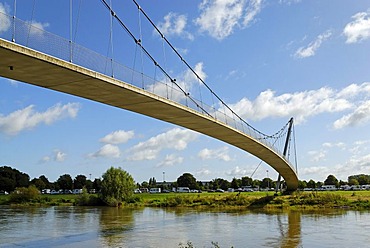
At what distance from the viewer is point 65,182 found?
343ft

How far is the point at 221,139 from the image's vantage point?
99.2 feet

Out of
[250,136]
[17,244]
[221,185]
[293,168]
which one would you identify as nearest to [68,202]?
[293,168]

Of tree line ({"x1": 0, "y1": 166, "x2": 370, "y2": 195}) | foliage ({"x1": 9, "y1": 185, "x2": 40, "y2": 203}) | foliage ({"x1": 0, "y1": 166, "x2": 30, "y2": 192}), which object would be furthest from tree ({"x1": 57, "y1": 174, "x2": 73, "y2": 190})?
foliage ({"x1": 9, "y1": 185, "x2": 40, "y2": 203})

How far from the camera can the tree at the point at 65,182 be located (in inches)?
4124

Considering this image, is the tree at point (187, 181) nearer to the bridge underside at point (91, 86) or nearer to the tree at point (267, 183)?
the tree at point (267, 183)

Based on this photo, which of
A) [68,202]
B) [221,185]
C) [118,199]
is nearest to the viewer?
[118,199]

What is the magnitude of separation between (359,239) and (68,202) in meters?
43.0

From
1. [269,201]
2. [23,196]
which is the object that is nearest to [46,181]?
[23,196]

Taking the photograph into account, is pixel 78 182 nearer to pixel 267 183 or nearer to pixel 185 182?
pixel 185 182

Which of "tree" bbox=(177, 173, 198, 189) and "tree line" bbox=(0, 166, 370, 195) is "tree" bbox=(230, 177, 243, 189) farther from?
"tree" bbox=(177, 173, 198, 189)

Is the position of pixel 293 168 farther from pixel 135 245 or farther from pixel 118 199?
pixel 135 245

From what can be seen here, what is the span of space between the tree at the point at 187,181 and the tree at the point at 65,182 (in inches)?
1049

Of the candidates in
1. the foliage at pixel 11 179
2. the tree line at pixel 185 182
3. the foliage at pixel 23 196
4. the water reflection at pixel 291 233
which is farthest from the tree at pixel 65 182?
the water reflection at pixel 291 233

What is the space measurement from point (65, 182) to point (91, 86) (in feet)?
308
